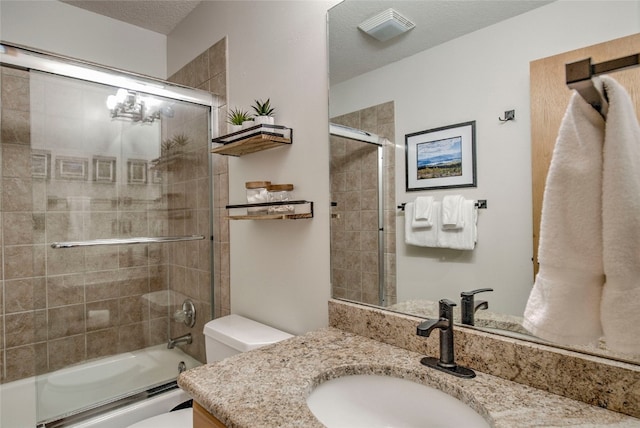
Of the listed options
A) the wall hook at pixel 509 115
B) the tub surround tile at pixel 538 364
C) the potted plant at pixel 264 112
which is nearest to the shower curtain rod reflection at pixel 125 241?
the potted plant at pixel 264 112

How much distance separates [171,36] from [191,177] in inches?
45.2

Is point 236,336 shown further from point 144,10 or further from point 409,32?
point 144,10

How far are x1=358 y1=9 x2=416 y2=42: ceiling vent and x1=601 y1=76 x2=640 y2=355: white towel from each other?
677 millimetres

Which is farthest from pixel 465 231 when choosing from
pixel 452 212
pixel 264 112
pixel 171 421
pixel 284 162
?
pixel 171 421

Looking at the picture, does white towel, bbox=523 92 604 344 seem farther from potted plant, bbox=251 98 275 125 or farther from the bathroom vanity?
Result: potted plant, bbox=251 98 275 125

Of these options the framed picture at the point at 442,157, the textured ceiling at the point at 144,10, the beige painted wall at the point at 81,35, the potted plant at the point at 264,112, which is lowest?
the framed picture at the point at 442,157

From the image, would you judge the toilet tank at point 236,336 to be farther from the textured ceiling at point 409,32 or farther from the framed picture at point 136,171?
the textured ceiling at point 409,32

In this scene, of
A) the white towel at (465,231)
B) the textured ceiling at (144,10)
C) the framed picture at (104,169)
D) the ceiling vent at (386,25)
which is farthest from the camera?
the textured ceiling at (144,10)

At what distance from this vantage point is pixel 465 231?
3.03 feet

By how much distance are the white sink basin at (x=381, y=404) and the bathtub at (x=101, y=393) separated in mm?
1173

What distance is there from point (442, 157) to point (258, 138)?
2.35 feet

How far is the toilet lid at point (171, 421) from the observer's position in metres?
1.35

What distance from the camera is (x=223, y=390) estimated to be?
787 mm

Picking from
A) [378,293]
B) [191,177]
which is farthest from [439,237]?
[191,177]
